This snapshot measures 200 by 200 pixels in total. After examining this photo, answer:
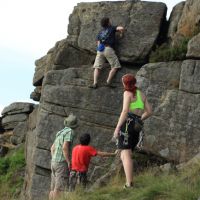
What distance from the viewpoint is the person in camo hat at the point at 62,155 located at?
15.1 m

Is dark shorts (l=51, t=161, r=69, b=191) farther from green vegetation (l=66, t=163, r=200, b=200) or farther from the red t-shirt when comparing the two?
green vegetation (l=66, t=163, r=200, b=200)

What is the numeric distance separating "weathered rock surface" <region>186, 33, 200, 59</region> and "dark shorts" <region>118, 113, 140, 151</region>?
7027 mm

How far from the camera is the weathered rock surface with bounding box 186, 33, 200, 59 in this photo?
19141mm

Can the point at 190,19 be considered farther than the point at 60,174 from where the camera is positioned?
Yes

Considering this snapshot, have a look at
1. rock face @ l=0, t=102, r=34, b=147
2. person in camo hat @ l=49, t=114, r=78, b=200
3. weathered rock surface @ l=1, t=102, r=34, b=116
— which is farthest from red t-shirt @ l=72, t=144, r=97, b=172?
weathered rock surface @ l=1, t=102, r=34, b=116

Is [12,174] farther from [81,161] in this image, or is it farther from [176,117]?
[81,161]

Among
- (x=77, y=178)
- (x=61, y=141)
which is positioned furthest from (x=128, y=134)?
(x=61, y=141)

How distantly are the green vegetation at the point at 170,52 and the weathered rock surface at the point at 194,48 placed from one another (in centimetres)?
46

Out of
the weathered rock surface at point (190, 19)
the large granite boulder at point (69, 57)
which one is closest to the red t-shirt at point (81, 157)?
the weathered rock surface at point (190, 19)

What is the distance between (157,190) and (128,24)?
1140 cm

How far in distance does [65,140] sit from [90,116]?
637 cm

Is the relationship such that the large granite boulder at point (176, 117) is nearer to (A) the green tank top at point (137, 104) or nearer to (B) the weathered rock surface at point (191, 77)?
(B) the weathered rock surface at point (191, 77)

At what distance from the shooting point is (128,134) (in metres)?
12.7

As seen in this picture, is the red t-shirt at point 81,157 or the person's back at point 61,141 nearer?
the red t-shirt at point 81,157
